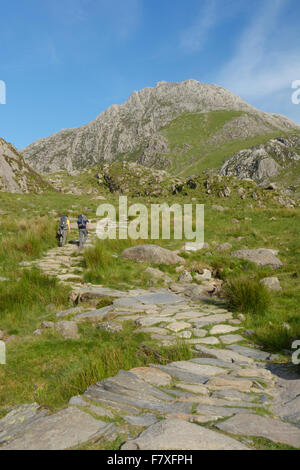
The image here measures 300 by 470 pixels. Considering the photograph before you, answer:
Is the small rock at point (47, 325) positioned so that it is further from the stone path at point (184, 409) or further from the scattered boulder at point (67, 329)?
the stone path at point (184, 409)

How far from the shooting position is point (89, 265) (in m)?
9.60

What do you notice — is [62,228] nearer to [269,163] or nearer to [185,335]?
[185,335]

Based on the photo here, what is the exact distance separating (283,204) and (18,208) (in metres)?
26.3

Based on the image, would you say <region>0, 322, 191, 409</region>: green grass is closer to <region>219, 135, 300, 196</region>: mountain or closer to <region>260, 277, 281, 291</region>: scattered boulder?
<region>260, 277, 281, 291</region>: scattered boulder

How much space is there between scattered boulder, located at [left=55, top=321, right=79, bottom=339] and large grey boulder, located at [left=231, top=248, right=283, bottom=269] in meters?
7.15

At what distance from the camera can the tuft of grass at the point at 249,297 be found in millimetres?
6492

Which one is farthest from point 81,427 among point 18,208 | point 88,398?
point 18,208

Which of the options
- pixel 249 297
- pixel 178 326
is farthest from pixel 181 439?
pixel 249 297

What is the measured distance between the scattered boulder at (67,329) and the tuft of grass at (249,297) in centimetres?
354

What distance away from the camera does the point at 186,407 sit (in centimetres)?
296

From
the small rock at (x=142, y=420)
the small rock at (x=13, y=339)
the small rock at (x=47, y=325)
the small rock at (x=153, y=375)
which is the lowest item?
the small rock at (x=13, y=339)

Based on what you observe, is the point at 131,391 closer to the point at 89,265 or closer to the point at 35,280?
the point at 35,280

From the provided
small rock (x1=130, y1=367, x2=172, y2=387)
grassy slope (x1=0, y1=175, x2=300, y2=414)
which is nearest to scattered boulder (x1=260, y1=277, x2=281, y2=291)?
grassy slope (x1=0, y1=175, x2=300, y2=414)

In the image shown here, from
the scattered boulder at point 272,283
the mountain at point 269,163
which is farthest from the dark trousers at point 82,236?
the mountain at point 269,163
